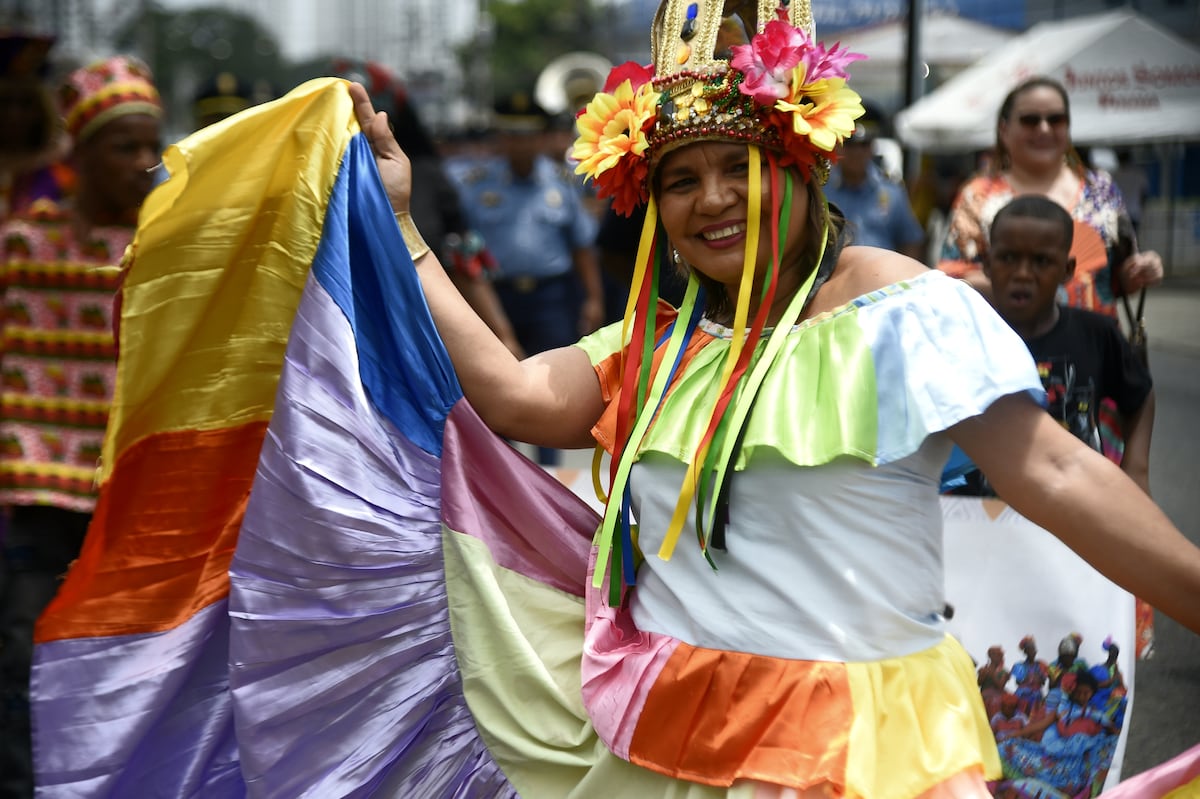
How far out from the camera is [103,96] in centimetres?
373

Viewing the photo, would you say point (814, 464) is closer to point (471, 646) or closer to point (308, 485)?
point (471, 646)

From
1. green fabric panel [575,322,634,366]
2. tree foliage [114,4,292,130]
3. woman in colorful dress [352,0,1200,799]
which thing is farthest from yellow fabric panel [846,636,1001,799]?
tree foliage [114,4,292,130]

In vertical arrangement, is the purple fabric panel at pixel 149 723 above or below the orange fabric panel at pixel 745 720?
below

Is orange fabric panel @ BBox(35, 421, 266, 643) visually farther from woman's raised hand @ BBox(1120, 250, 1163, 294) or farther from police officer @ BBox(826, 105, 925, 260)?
police officer @ BBox(826, 105, 925, 260)

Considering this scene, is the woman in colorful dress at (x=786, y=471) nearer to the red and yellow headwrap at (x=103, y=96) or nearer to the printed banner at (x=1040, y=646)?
the printed banner at (x=1040, y=646)

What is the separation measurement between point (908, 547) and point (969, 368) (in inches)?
11.5

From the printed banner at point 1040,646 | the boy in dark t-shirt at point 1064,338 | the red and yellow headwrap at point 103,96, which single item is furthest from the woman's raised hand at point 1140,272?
the red and yellow headwrap at point 103,96

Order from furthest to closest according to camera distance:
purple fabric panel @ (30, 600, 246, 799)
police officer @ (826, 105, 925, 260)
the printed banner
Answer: police officer @ (826, 105, 925, 260) → the printed banner → purple fabric panel @ (30, 600, 246, 799)

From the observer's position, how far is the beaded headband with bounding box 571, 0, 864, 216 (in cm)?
217

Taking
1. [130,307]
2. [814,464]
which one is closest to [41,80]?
[130,307]

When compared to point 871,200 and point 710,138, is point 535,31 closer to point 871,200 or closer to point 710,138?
point 871,200

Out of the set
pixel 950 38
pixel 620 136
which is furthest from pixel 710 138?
pixel 950 38

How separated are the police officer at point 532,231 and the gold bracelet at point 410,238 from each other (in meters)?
4.92

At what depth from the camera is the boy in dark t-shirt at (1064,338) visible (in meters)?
3.79
